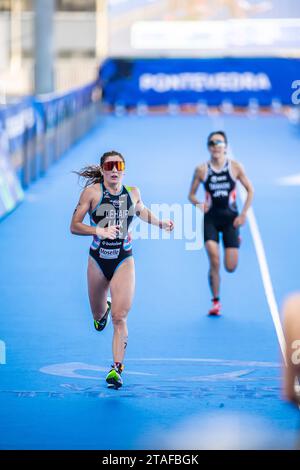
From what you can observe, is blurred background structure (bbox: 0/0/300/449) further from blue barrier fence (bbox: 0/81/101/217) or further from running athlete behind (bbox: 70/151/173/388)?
running athlete behind (bbox: 70/151/173/388)

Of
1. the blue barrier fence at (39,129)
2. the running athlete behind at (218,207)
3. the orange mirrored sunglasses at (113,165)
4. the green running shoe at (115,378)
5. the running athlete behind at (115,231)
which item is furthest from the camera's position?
the blue barrier fence at (39,129)

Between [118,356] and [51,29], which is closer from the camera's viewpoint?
[118,356]

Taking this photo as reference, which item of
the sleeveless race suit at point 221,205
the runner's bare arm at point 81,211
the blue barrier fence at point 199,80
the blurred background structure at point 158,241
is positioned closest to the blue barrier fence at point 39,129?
the blurred background structure at point 158,241

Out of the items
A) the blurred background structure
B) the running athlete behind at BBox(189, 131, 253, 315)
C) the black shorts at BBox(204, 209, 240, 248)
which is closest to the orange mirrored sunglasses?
the blurred background structure

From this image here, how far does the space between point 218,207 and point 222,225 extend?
0.72 feet

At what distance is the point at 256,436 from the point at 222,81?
37.0 m

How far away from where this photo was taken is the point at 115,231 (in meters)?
9.21

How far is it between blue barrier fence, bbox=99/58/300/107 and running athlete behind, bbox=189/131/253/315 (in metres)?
31.3

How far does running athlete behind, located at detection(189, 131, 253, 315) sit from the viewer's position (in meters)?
12.8

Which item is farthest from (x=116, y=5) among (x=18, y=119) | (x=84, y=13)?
(x=18, y=119)

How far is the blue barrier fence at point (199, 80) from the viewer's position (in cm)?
4419

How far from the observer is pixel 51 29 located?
39.3 m

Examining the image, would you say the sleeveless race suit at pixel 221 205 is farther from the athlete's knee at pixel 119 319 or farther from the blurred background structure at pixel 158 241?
the athlete's knee at pixel 119 319
